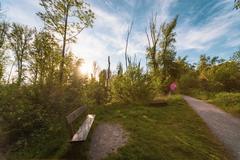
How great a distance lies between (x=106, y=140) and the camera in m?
4.34

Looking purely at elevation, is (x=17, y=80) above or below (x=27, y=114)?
above

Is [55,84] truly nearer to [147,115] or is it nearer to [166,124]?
[147,115]

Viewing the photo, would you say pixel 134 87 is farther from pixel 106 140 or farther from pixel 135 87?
pixel 106 140

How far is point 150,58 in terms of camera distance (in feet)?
74.1

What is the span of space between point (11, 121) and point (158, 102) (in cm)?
741

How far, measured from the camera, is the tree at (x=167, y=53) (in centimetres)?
2317

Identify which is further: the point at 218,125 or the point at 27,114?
the point at 218,125

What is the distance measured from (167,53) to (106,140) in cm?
2121

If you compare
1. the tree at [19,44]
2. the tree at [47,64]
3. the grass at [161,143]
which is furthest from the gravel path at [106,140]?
the tree at [19,44]

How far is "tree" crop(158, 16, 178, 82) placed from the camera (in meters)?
23.2

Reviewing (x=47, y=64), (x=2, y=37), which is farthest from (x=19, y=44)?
(x=47, y=64)

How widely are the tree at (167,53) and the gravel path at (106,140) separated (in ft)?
62.2

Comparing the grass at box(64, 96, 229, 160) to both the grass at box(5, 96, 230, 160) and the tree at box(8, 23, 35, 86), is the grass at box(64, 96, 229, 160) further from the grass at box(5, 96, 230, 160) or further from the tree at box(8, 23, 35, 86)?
the tree at box(8, 23, 35, 86)

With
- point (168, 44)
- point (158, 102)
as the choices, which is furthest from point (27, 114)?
point (168, 44)
